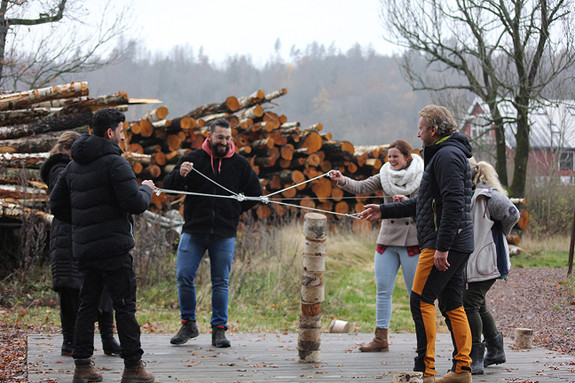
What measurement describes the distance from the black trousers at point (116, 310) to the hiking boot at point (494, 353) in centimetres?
266

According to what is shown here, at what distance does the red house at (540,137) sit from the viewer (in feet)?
61.0

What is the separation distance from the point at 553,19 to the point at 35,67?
44.3 ft

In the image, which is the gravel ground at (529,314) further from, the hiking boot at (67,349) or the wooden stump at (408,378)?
the wooden stump at (408,378)

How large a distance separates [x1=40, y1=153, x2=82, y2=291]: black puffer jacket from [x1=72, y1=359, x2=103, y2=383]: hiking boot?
0.95 m

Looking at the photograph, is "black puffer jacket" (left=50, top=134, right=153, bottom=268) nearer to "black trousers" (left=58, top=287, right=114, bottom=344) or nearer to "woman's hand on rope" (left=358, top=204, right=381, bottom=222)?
"black trousers" (left=58, top=287, right=114, bottom=344)

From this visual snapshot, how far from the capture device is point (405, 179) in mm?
5500

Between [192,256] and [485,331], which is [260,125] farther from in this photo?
[485,331]

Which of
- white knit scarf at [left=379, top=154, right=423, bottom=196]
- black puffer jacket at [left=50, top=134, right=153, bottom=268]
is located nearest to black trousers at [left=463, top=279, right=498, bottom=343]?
white knit scarf at [left=379, top=154, right=423, bottom=196]

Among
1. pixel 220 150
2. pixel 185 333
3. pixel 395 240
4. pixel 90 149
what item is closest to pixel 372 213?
pixel 395 240

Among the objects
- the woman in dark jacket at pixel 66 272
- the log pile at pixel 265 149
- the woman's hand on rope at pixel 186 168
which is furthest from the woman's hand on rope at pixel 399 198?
the log pile at pixel 265 149

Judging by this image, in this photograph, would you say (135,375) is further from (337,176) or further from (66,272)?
(337,176)

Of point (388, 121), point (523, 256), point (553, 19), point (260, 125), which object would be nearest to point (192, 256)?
point (260, 125)

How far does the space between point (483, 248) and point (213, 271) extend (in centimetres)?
232

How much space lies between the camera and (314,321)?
505 cm
